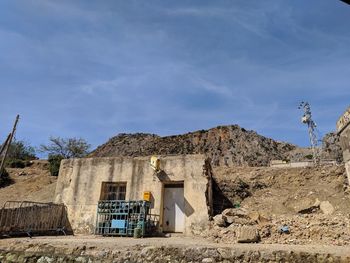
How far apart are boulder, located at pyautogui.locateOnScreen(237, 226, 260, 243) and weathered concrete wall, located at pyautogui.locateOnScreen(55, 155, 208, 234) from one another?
2.31 metres

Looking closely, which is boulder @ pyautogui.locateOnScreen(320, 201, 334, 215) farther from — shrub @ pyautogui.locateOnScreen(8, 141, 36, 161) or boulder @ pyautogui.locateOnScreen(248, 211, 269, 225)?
shrub @ pyautogui.locateOnScreen(8, 141, 36, 161)

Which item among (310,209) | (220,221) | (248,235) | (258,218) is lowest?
(248,235)

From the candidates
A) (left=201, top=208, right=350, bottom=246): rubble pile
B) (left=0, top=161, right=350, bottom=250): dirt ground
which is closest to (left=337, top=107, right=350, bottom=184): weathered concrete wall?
(left=0, top=161, right=350, bottom=250): dirt ground

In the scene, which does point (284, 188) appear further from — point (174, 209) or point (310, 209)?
point (174, 209)

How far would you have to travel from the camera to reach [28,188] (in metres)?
23.3

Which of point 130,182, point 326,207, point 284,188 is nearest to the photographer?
point 130,182

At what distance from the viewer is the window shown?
12719 millimetres

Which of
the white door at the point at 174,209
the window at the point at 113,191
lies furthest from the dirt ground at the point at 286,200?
the window at the point at 113,191

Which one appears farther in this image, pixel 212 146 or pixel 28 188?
pixel 212 146

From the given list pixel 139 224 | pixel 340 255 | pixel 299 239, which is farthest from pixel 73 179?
pixel 340 255

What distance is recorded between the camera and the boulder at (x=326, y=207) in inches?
486

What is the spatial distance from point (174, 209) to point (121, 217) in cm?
206

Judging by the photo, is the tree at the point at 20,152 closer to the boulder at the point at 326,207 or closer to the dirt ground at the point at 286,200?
the dirt ground at the point at 286,200

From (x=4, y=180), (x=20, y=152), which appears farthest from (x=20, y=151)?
(x=4, y=180)
